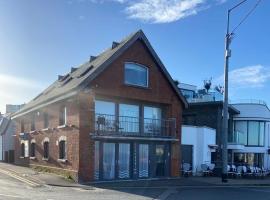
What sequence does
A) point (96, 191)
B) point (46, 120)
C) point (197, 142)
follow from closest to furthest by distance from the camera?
1. point (96, 191)
2. point (46, 120)
3. point (197, 142)

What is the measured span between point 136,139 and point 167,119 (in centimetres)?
361

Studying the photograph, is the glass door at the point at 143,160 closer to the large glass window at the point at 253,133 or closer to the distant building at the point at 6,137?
the large glass window at the point at 253,133

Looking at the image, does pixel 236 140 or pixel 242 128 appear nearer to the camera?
pixel 236 140

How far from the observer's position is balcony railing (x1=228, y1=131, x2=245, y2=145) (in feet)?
143

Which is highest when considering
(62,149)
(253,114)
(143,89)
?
(143,89)

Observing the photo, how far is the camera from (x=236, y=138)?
44312 millimetres

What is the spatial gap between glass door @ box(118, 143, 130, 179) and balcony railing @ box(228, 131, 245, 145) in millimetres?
16590

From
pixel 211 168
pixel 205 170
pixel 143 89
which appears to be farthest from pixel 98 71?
pixel 211 168

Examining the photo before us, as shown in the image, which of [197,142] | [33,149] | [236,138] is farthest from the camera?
[236,138]

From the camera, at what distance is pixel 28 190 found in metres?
20.3

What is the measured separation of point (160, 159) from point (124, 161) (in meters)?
3.22

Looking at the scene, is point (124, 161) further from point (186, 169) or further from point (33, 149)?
point (33, 149)

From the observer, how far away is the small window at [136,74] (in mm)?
29672

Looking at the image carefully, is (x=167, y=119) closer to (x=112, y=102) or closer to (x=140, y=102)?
(x=140, y=102)
